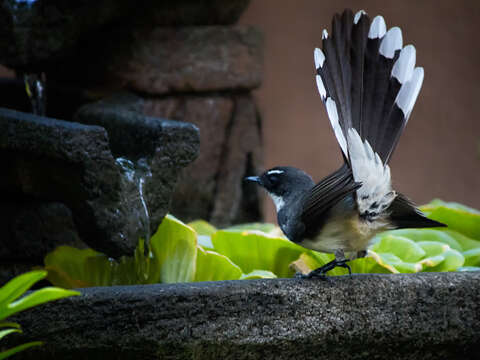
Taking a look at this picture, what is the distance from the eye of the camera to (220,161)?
3.32 m

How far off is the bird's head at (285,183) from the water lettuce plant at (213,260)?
0.81ft

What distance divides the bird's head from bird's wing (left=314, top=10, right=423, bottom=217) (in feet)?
0.70

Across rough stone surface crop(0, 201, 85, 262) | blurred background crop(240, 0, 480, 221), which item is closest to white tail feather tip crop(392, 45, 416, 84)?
rough stone surface crop(0, 201, 85, 262)

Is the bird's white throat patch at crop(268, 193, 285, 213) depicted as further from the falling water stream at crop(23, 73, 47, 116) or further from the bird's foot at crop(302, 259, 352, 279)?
the falling water stream at crop(23, 73, 47, 116)

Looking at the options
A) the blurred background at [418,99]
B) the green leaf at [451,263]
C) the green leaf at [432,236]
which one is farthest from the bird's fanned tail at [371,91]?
the blurred background at [418,99]

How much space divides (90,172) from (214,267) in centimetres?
48

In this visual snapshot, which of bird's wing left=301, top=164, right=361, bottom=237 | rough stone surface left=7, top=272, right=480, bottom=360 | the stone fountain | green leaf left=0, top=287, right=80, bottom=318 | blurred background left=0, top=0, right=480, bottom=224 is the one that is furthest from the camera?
blurred background left=0, top=0, right=480, bottom=224

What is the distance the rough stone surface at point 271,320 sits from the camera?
4.94ft

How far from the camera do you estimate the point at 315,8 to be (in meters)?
3.85

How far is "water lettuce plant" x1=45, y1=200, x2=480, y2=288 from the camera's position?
2141mm

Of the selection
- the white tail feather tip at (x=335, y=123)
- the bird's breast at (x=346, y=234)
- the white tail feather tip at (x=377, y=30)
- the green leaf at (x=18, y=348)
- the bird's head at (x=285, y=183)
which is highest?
the white tail feather tip at (x=377, y=30)

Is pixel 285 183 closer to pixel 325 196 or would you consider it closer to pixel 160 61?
pixel 325 196

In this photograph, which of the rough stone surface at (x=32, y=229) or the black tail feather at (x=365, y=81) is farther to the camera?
the rough stone surface at (x=32, y=229)

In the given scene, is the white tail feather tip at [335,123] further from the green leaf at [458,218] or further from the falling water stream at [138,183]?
the green leaf at [458,218]
